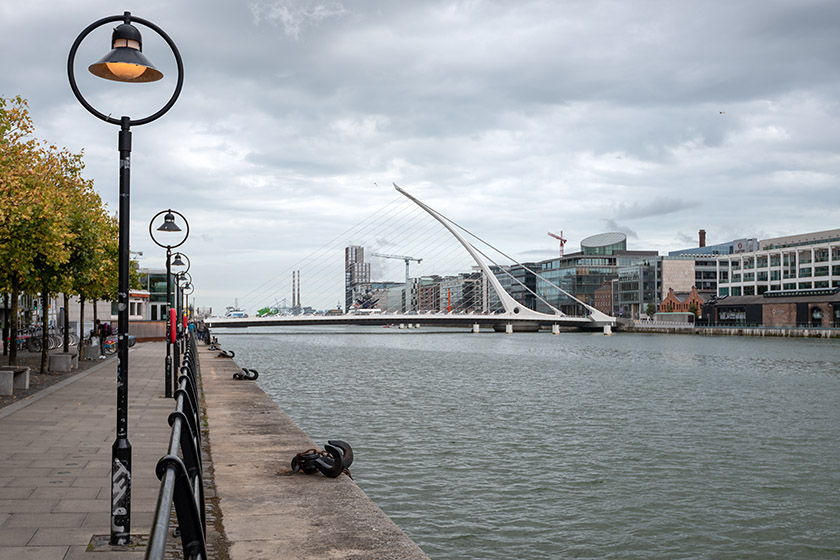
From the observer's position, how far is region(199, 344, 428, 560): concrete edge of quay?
7.84 m

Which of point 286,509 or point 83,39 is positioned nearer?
point 83,39

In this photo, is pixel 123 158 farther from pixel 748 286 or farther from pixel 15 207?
pixel 748 286

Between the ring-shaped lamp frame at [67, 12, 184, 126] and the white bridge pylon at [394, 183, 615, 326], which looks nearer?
the ring-shaped lamp frame at [67, 12, 184, 126]

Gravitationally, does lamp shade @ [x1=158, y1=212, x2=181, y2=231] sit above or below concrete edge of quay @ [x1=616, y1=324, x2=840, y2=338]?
above

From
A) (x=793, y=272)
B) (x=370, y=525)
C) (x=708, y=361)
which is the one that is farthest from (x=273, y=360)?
(x=793, y=272)

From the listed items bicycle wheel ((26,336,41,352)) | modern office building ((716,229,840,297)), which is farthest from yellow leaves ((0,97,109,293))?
modern office building ((716,229,840,297))

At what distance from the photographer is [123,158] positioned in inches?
318

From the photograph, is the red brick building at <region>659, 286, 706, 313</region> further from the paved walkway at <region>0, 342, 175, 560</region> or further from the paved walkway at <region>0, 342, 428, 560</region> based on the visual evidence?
the paved walkway at <region>0, 342, 428, 560</region>

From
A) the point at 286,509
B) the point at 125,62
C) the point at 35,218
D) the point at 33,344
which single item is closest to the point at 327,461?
the point at 286,509

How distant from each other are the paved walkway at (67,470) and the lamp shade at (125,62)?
458 centimetres

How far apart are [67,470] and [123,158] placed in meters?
5.24

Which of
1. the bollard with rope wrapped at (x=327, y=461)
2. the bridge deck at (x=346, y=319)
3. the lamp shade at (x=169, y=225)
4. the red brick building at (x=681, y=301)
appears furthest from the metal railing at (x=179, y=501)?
the red brick building at (x=681, y=301)

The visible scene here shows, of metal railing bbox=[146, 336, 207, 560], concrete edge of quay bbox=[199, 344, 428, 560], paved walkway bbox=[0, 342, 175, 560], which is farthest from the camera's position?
concrete edge of quay bbox=[199, 344, 428, 560]

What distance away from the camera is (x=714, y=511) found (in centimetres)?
1397
